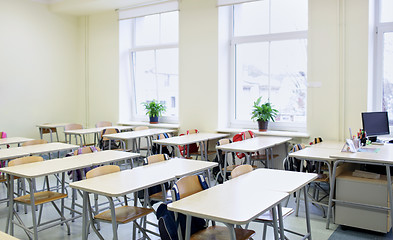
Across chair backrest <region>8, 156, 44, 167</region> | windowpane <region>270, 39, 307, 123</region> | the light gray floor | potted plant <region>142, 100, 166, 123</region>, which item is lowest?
the light gray floor

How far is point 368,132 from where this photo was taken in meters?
4.50

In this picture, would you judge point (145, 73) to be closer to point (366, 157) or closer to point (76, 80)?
point (76, 80)

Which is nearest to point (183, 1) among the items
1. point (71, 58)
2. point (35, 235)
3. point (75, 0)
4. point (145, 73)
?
point (145, 73)

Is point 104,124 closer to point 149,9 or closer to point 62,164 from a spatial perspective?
point 149,9

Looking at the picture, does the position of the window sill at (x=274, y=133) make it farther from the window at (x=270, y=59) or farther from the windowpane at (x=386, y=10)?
the windowpane at (x=386, y=10)

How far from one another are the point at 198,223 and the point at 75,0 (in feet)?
21.6

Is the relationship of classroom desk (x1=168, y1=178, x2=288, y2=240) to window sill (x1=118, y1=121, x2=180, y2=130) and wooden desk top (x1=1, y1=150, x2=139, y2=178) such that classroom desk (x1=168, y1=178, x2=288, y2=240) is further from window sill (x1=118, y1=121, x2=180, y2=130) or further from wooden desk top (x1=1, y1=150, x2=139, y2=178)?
window sill (x1=118, y1=121, x2=180, y2=130)

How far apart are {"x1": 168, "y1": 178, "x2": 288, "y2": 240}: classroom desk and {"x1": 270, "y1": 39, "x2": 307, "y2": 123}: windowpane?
3.71 meters

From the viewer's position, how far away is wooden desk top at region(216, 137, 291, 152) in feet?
15.0

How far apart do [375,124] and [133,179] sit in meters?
3.32

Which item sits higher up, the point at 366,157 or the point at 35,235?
the point at 366,157

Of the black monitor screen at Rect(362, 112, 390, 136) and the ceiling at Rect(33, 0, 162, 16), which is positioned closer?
the black monitor screen at Rect(362, 112, 390, 136)

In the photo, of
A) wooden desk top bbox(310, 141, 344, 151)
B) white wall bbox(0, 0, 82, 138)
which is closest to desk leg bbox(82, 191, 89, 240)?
wooden desk top bbox(310, 141, 344, 151)

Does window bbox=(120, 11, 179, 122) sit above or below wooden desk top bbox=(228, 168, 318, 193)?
above
